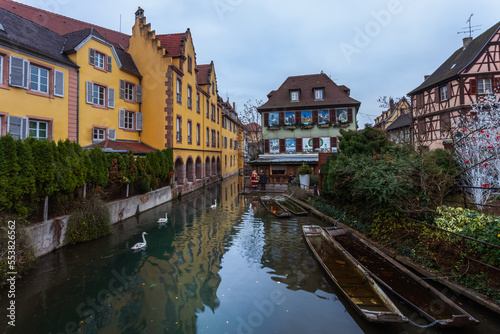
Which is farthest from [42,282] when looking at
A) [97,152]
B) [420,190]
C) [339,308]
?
[420,190]

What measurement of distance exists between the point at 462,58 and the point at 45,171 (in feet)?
103

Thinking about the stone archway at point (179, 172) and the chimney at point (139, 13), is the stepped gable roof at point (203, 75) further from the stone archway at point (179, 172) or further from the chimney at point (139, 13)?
the stone archway at point (179, 172)

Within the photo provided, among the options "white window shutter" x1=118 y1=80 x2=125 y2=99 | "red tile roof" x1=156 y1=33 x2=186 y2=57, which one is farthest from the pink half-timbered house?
"white window shutter" x1=118 y1=80 x2=125 y2=99

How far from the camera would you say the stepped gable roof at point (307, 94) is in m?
28.3

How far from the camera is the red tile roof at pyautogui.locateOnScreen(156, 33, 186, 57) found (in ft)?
72.3

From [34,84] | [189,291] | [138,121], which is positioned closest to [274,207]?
[189,291]

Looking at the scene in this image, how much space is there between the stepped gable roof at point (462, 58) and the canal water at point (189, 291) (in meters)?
22.2

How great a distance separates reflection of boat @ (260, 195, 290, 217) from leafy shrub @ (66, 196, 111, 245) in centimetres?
816

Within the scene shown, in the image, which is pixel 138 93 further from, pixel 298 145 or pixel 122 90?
pixel 298 145

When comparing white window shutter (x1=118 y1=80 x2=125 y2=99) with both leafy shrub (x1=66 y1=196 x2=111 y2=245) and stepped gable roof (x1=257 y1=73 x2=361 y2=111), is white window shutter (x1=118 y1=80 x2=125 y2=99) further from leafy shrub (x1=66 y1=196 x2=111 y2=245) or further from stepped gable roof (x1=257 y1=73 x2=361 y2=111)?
stepped gable roof (x1=257 y1=73 x2=361 y2=111)

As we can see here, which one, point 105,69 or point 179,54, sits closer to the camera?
point 105,69

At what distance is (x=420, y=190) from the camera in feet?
27.8

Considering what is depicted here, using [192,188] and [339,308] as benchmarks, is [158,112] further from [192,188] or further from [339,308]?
[339,308]

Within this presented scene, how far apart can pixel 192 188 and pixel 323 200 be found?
515 inches
